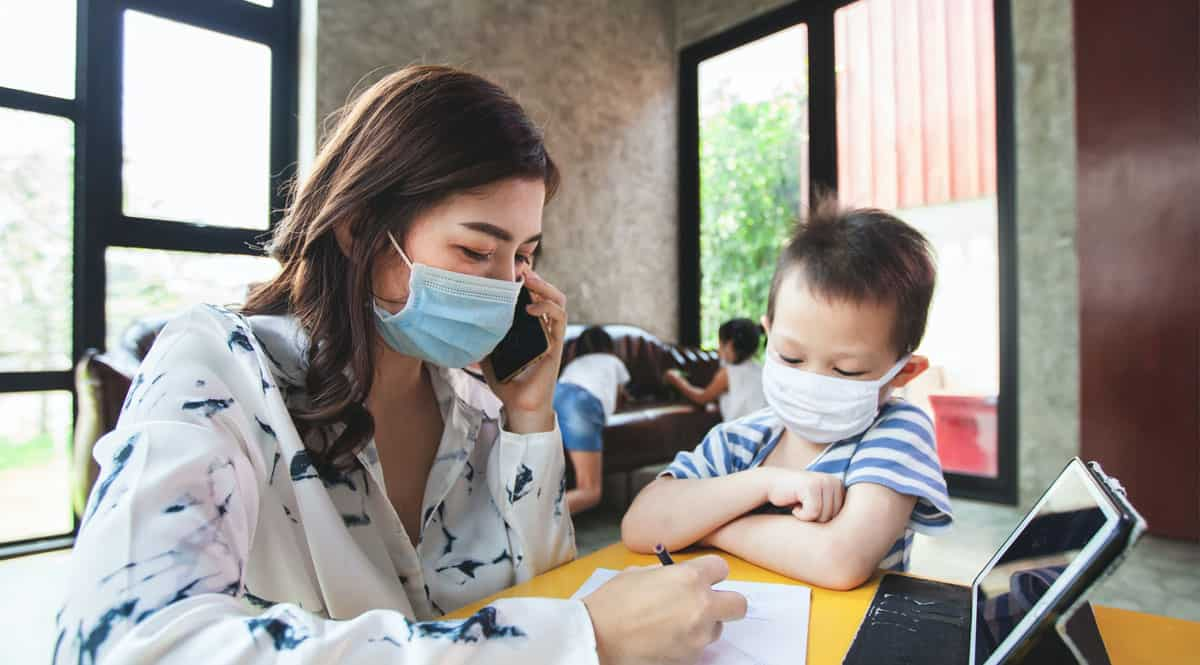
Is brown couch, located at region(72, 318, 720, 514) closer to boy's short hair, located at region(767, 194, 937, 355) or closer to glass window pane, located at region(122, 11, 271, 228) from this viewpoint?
glass window pane, located at region(122, 11, 271, 228)

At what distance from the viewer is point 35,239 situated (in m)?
2.83

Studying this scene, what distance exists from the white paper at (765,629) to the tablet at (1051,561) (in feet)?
0.50

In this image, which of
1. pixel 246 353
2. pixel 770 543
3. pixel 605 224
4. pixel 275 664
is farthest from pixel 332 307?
pixel 605 224

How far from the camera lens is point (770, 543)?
2.74 feet

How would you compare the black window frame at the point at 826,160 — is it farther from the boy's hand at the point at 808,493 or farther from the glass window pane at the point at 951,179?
the boy's hand at the point at 808,493

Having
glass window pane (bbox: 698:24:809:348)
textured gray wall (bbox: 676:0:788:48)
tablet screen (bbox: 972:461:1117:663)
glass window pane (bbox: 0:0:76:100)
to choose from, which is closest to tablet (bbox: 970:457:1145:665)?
tablet screen (bbox: 972:461:1117:663)

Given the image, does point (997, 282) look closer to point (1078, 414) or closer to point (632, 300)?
point (1078, 414)

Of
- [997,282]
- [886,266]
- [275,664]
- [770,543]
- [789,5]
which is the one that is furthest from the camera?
[789,5]

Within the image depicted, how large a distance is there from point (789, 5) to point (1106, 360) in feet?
10.1

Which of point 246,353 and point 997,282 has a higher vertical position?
Result: point 997,282

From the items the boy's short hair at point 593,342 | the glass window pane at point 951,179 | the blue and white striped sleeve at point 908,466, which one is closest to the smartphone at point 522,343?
the blue and white striped sleeve at point 908,466

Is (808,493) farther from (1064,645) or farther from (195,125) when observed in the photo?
(195,125)

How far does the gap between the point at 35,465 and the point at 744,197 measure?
4.48 m

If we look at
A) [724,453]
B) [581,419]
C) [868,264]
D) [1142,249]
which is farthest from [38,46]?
[1142,249]
